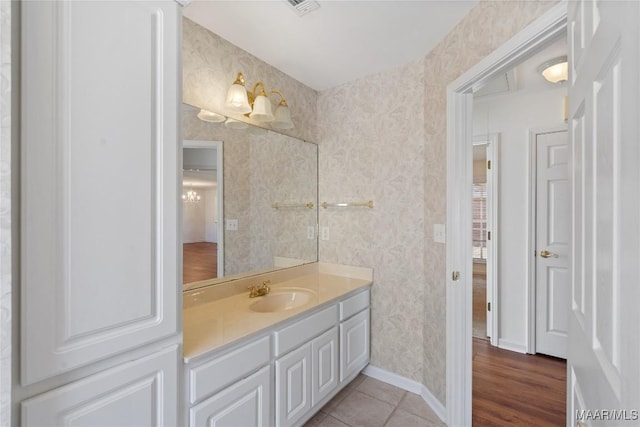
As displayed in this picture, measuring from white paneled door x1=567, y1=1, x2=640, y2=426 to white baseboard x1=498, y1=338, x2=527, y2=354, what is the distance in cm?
236

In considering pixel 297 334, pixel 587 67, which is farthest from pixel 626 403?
pixel 297 334

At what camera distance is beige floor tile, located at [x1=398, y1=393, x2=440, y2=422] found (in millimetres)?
1872

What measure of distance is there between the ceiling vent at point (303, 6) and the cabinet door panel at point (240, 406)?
1864mm

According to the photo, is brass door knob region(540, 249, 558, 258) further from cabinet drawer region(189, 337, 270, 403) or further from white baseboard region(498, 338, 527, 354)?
cabinet drawer region(189, 337, 270, 403)

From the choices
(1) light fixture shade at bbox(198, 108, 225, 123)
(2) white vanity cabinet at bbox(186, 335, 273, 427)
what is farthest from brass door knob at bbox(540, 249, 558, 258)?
(1) light fixture shade at bbox(198, 108, 225, 123)

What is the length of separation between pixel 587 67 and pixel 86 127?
1.28 m

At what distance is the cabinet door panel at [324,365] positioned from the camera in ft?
5.72

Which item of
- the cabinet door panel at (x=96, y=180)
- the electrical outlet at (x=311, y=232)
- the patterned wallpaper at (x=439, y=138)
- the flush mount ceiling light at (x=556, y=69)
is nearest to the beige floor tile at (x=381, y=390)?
the patterned wallpaper at (x=439, y=138)

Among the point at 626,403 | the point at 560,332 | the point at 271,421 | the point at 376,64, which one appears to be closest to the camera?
the point at 626,403

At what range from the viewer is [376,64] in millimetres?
2166

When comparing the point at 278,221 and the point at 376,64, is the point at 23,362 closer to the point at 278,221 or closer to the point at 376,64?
the point at 278,221

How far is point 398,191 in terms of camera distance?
2.19 metres

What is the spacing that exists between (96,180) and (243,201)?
4.04ft
